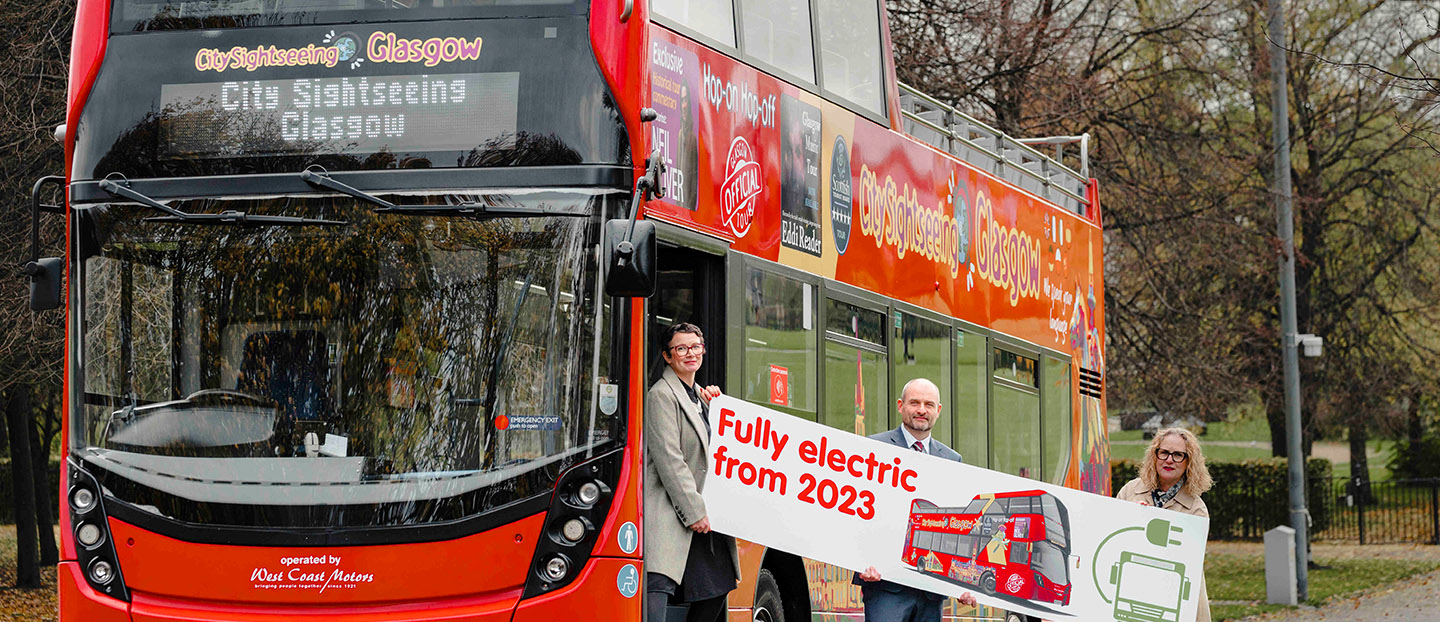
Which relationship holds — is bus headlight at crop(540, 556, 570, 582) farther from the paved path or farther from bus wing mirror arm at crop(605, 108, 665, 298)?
the paved path

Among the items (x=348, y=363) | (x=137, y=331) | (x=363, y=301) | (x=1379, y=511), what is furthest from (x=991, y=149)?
(x=1379, y=511)

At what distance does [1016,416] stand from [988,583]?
5167 mm

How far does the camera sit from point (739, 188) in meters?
8.79

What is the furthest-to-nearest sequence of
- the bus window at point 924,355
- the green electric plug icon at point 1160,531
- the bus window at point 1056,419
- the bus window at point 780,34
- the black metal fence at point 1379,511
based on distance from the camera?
1. the black metal fence at point 1379,511
2. the bus window at point 1056,419
3. the bus window at point 924,355
4. the bus window at point 780,34
5. the green electric plug icon at point 1160,531

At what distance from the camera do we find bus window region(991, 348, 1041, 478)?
1278 cm

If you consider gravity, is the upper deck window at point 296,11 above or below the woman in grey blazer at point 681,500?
above

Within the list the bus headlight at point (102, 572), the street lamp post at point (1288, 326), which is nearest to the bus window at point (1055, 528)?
the bus headlight at point (102, 572)

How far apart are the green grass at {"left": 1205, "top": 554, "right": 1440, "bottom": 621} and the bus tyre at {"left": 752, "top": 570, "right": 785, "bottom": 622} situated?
42.6ft

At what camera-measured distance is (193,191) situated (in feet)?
24.9

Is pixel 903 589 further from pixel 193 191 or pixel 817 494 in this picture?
pixel 193 191

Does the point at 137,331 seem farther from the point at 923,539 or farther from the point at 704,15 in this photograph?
the point at 923,539

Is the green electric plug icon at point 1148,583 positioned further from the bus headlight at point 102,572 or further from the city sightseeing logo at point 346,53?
the bus headlight at point 102,572

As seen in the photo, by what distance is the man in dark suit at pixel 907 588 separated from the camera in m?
7.86

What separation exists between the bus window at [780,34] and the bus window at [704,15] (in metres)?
0.15
